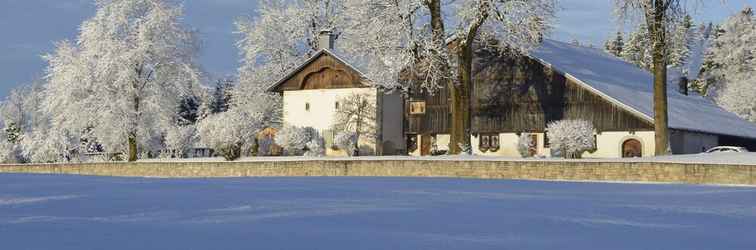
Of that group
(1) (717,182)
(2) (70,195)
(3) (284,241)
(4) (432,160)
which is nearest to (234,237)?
(3) (284,241)

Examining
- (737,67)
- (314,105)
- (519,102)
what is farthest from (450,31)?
(737,67)

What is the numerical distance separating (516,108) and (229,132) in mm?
14160

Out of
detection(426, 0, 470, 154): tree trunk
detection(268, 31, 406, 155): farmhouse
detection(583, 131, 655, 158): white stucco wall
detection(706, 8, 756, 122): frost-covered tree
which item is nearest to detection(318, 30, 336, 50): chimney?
detection(268, 31, 406, 155): farmhouse

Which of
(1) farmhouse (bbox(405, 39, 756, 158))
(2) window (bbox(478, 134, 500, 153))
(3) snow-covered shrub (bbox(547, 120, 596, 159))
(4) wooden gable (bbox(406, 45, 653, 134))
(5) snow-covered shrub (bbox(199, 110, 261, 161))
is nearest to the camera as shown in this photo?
(3) snow-covered shrub (bbox(547, 120, 596, 159))

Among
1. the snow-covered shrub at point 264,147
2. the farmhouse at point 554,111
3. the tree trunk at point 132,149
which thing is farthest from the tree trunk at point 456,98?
the tree trunk at point 132,149

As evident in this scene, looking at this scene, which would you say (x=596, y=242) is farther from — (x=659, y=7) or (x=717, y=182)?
(x=659, y=7)

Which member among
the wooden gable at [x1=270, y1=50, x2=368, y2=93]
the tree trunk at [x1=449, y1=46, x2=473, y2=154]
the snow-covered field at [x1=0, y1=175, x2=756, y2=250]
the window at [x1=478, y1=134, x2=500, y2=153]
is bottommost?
the snow-covered field at [x1=0, y1=175, x2=756, y2=250]

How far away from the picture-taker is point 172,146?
52969 mm

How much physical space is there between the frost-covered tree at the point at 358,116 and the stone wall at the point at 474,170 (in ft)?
31.5

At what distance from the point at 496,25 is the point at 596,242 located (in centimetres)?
2958

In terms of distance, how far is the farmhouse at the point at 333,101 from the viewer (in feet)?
157

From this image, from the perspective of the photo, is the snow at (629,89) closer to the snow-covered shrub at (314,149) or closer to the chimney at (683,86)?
the chimney at (683,86)

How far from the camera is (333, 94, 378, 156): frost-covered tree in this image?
47.9 m

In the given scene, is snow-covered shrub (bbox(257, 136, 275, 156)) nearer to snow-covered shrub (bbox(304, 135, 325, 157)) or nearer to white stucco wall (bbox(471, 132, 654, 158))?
snow-covered shrub (bbox(304, 135, 325, 157))
